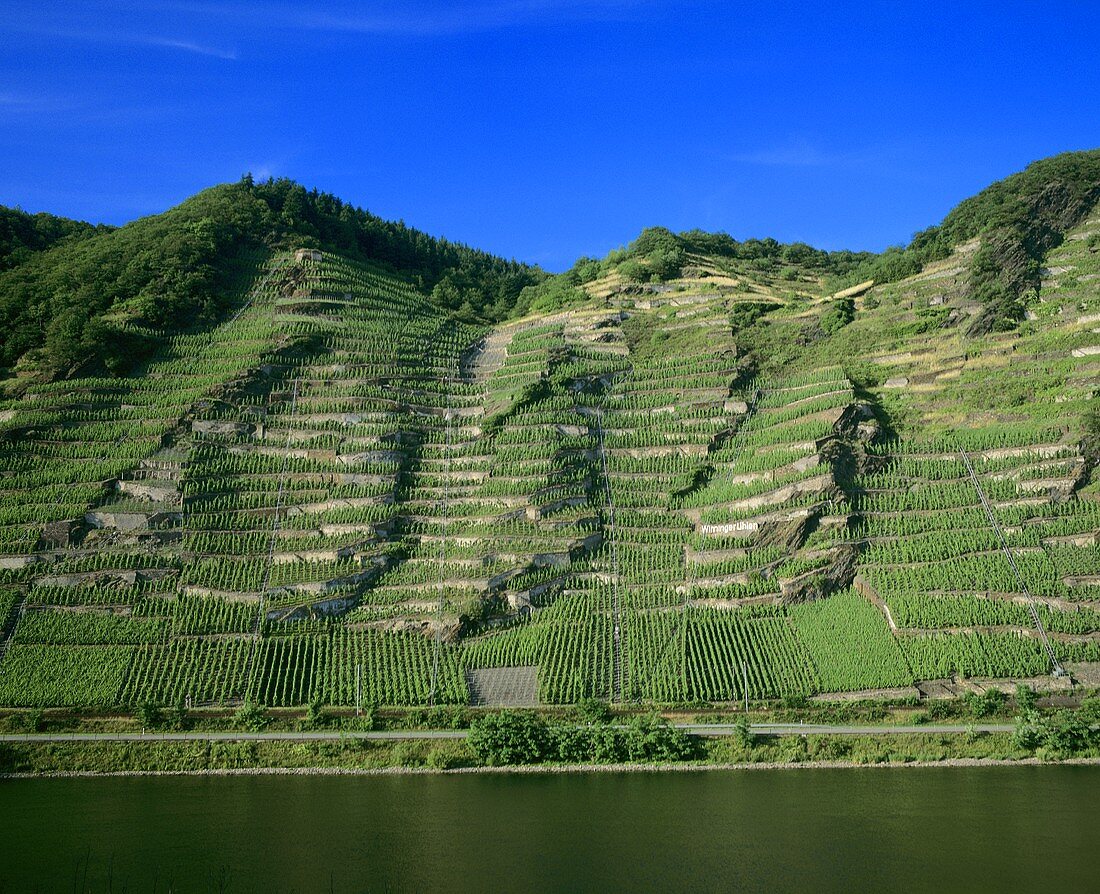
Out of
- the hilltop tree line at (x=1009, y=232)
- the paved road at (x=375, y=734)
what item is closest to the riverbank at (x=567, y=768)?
the paved road at (x=375, y=734)

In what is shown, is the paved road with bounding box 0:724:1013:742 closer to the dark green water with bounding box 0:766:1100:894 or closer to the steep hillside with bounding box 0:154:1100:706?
the steep hillside with bounding box 0:154:1100:706

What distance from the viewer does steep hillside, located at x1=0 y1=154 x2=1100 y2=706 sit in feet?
172

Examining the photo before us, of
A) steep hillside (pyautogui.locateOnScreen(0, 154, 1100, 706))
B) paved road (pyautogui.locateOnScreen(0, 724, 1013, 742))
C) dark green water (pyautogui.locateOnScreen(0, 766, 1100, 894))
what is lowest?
dark green water (pyautogui.locateOnScreen(0, 766, 1100, 894))

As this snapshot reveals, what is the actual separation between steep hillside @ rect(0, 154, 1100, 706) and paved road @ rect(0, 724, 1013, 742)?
254 cm

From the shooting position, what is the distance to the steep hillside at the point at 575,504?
2063 inches

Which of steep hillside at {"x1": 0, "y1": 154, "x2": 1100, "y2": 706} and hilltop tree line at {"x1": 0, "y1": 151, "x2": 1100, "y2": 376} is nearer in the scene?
steep hillside at {"x1": 0, "y1": 154, "x2": 1100, "y2": 706}

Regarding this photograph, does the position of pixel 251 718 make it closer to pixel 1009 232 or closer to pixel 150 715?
pixel 150 715

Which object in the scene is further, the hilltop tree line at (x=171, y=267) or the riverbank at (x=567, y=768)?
the hilltop tree line at (x=171, y=267)

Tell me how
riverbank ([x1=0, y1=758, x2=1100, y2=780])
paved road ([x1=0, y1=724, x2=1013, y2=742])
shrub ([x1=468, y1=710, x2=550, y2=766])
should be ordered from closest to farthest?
riverbank ([x1=0, y1=758, x2=1100, y2=780]), shrub ([x1=468, y1=710, x2=550, y2=766]), paved road ([x1=0, y1=724, x2=1013, y2=742])

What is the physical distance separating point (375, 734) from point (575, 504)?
2125 cm

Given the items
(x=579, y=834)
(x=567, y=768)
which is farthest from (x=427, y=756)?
(x=579, y=834)

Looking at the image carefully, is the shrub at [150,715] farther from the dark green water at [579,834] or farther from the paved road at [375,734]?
the dark green water at [579,834]

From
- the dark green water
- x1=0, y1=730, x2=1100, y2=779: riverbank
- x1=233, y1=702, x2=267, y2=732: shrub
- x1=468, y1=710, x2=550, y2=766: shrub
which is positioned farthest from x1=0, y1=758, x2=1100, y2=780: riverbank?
x1=233, y1=702, x2=267, y2=732: shrub

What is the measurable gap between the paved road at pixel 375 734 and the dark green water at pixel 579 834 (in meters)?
3.52
